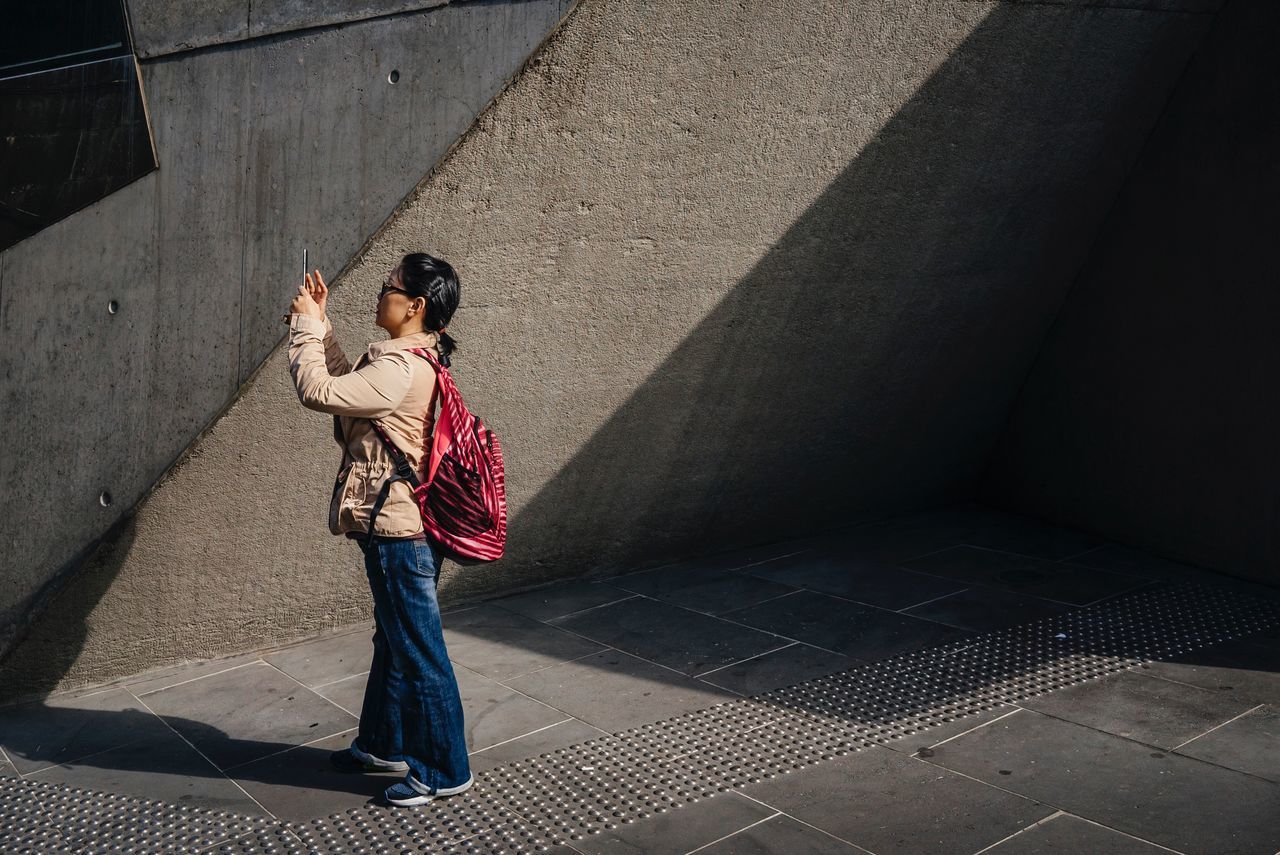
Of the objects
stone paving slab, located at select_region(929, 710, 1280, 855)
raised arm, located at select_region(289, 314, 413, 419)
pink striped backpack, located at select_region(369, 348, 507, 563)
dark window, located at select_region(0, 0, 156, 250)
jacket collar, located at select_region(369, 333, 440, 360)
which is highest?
dark window, located at select_region(0, 0, 156, 250)

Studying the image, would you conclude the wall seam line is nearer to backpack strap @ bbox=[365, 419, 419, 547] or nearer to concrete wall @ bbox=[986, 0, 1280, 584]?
concrete wall @ bbox=[986, 0, 1280, 584]

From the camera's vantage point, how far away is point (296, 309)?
14.6ft

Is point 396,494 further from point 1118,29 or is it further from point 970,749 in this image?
point 1118,29

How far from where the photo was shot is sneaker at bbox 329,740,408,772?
472 centimetres

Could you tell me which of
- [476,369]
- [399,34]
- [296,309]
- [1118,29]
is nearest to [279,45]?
[399,34]

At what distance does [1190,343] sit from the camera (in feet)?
25.1

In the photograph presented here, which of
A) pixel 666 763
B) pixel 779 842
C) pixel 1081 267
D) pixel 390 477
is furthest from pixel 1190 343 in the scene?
pixel 390 477

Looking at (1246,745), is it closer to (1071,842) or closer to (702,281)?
(1071,842)

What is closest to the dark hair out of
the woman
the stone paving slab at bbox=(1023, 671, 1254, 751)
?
the woman

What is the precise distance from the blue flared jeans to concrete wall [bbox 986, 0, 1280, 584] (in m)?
5.11

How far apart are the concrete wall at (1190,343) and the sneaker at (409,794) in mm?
5139

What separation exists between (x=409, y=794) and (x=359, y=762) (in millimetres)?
372

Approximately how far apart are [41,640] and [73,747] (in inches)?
22.4

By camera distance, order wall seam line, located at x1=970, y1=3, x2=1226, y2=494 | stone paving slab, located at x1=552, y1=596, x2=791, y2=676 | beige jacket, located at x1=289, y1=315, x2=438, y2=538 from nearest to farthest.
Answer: beige jacket, located at x1=289, y1=315, x2=438, y2=538 < stone paving slab, located at x1=552, y1=596, x2=791, y2=676 < wall seam line, located at x1=970, y1=3, x2=1226, y2=494
